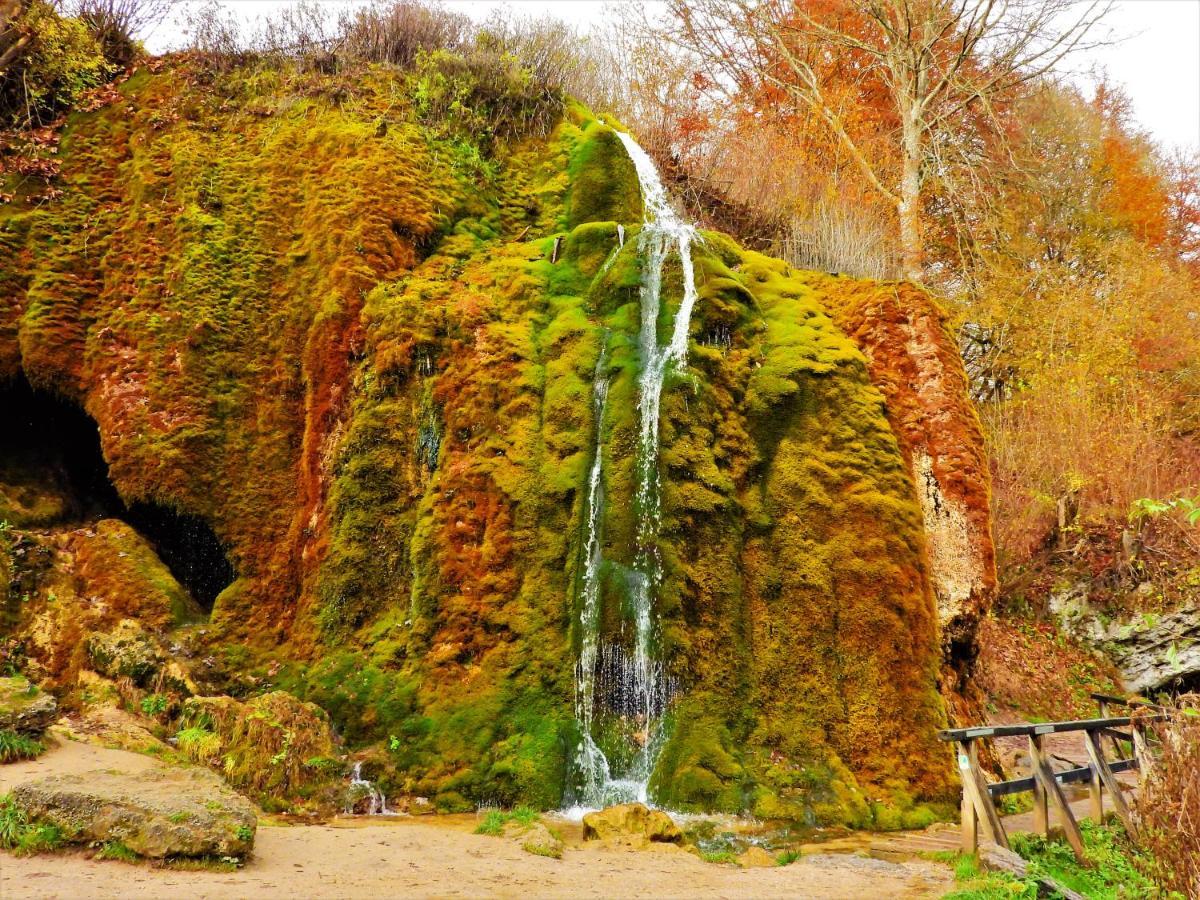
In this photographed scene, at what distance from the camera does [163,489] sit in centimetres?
1031

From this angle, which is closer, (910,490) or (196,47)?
(910,490)

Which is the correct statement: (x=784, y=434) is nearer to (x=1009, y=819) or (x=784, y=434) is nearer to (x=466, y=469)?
(x=466, y=469)

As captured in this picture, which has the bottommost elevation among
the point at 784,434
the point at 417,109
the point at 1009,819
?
the point at 1009,819

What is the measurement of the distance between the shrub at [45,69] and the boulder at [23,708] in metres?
9.38

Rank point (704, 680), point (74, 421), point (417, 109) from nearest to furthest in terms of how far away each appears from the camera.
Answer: point (704, 680)
point (74, 421)
point (417, 109)

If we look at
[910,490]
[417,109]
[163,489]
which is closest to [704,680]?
[910,490]

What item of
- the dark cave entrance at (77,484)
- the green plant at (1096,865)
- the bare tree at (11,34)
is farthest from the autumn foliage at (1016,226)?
the bare tree at (11,34)

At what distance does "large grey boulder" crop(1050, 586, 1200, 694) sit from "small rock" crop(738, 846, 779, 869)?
1112cm

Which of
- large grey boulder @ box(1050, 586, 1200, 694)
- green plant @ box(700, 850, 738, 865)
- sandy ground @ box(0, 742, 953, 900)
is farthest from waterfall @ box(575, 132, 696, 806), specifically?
large grey boulder @ box(1050, 586, 1200, 694)

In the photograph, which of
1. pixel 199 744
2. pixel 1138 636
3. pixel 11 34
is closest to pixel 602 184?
pixel 11 34

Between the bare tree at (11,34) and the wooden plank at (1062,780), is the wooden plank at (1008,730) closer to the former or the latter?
the wooden plank at (1062,780)

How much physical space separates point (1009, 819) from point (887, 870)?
3269 mm

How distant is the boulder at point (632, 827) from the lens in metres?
6.46

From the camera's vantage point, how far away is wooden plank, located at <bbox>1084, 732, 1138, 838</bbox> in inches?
267
